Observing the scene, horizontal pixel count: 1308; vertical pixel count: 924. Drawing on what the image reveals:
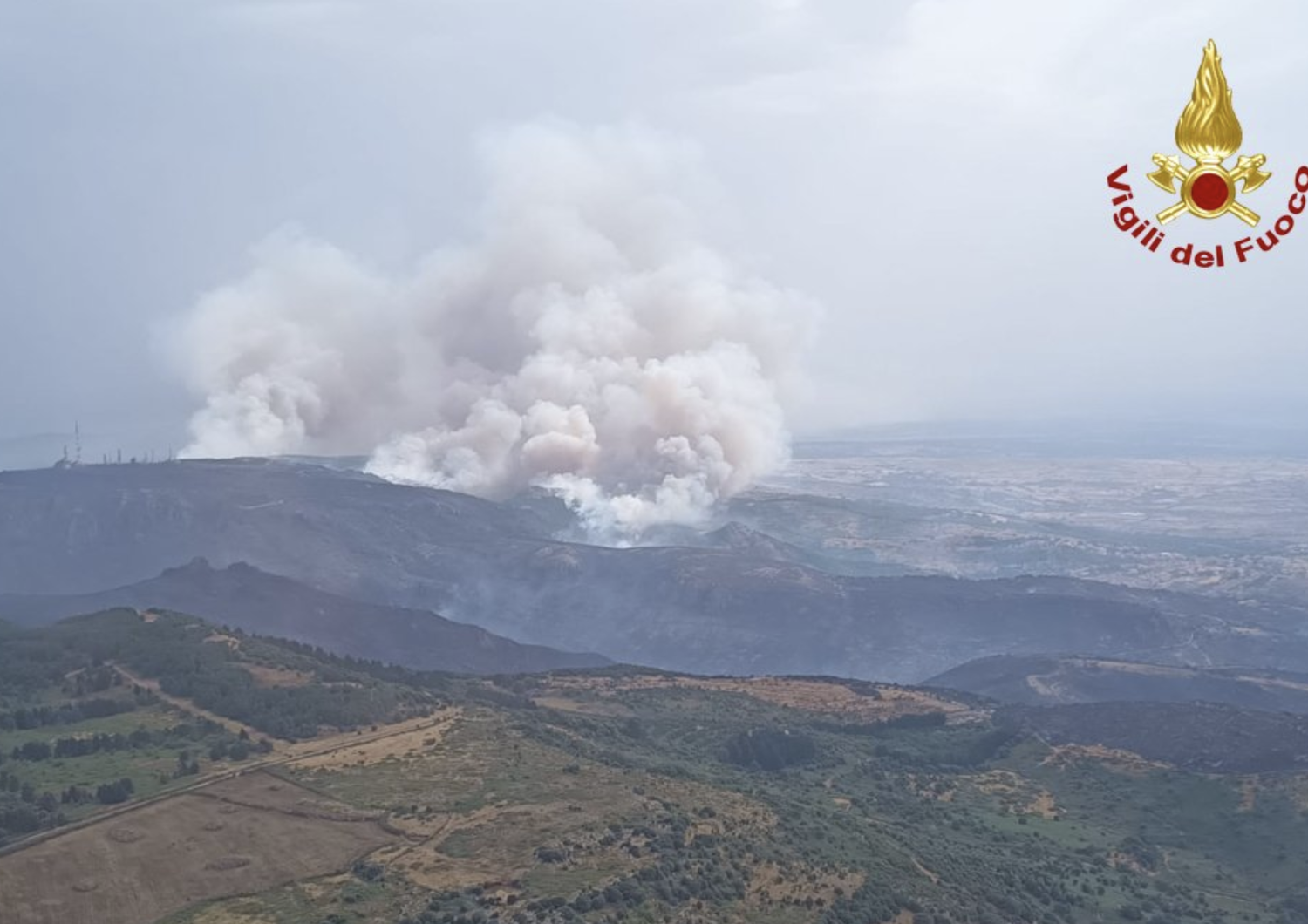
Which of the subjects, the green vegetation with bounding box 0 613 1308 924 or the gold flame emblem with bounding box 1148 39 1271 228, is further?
the green vegetation with bounding box 0 613 1308 924

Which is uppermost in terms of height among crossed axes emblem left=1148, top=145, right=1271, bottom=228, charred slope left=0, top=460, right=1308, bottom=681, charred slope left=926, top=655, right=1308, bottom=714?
crossed axes emblem left=1148, top=145, right=1271, bottom=228

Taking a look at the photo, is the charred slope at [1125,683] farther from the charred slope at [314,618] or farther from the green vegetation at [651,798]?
the charred slope at [314,618]

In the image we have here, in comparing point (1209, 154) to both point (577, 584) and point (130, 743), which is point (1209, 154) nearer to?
point (130, 743)

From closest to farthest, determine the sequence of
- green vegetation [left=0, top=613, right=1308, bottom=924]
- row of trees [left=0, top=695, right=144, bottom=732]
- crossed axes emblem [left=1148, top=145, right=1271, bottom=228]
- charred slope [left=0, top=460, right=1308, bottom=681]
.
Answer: crossed axes emblem [left=1148, top=145, right=1271, bottom=228] → green vegetation [left=0, top=613, right=1308, bottom=924] → row of trees [left=0, top=695, right=144, bottom=732] → charred slope [left=0, top=460, right=1308, bottom=681]

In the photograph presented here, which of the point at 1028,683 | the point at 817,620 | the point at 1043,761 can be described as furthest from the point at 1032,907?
the point at 817,620

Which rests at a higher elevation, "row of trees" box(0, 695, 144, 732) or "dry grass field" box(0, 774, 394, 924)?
"row of trees" box(0, 695, 144, 732)

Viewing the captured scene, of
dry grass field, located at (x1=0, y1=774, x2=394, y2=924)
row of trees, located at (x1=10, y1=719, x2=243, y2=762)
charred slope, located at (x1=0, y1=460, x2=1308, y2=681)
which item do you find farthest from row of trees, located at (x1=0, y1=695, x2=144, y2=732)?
charred slope, located at (x1=0, y1=460, x2=1308, y2=681)

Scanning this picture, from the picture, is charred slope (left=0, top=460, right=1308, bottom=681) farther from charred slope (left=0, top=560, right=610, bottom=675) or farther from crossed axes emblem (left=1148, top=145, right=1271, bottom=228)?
crossed axes emblem (left=1148, top=145, right=1271, bottom=228)
